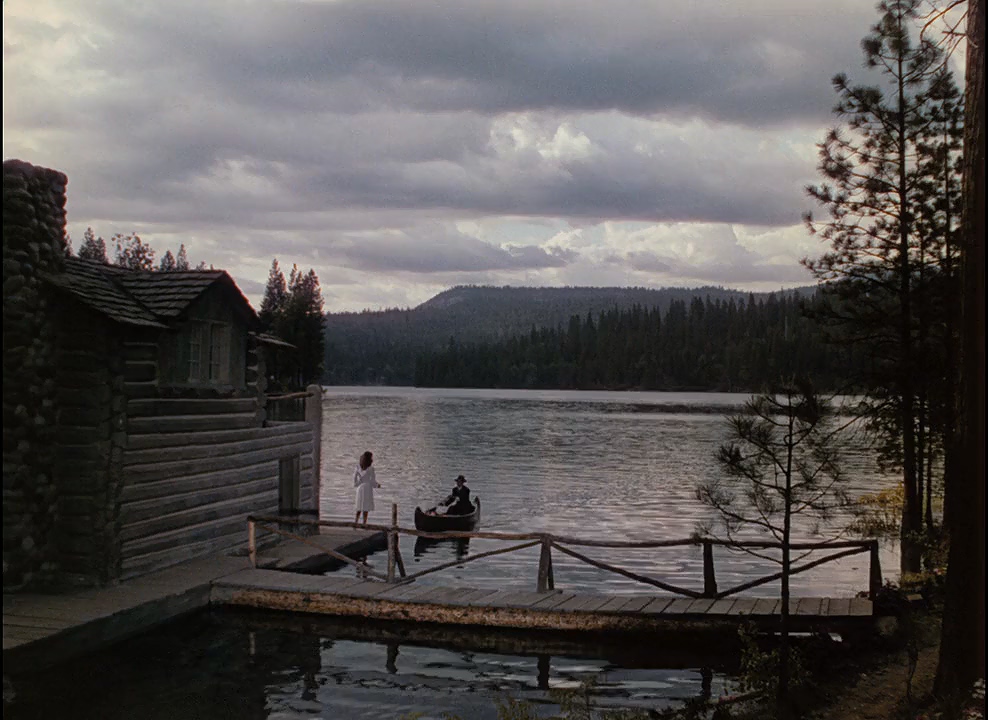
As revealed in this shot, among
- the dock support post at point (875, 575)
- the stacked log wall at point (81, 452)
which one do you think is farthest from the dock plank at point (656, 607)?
the stacked log wall at point (81, 452)

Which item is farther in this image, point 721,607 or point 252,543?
point 252,543

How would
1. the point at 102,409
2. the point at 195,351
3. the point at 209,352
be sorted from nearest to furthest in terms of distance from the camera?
the point at 102,409, the point at 195,351, the point at 209,352

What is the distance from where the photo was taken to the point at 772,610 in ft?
54.4

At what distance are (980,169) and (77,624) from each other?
1363cm

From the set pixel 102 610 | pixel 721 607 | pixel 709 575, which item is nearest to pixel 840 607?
pixel 721 607

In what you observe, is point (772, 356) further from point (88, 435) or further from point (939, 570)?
point (88, 435)

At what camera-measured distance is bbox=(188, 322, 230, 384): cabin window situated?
19406 millimetres

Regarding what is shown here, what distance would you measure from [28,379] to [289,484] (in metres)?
9.02

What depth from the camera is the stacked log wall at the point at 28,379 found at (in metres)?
15.5

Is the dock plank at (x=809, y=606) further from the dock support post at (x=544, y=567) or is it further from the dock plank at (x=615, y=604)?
the dock support post at (x=544, y=567)

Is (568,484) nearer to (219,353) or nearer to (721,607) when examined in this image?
(219,353)

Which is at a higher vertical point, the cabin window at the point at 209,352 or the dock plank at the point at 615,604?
the cabin window at the point at 209,352

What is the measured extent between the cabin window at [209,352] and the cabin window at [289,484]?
3980 millimetres

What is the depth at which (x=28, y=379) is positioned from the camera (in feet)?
51.9
